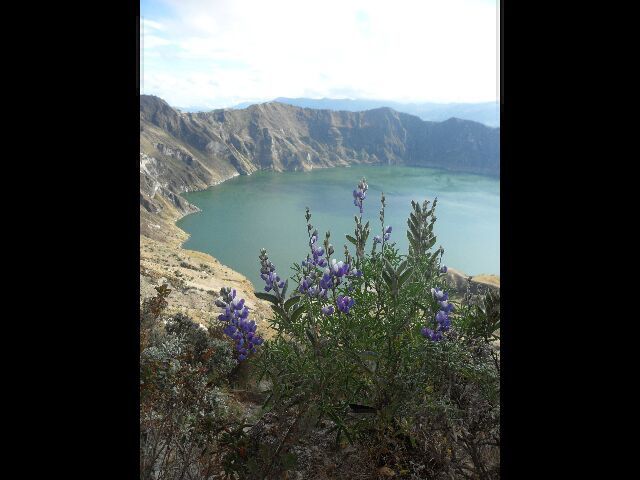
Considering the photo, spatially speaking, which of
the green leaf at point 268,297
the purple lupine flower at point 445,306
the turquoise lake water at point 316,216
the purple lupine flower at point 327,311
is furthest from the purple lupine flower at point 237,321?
the turquoise lake water at point 316,216

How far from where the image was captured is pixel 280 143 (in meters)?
59.4

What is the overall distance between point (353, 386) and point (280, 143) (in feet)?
195

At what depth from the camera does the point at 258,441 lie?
1.65 m

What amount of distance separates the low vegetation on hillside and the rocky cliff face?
38534 mm

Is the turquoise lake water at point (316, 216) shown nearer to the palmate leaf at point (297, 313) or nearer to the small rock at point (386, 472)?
the palmate leaf at point (297, 313)

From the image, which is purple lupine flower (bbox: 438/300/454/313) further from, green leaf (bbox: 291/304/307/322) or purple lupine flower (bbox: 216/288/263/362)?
purple lupine flower (bbox: 216/288/263/362)

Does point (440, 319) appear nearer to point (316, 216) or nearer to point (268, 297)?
point (268, 297)

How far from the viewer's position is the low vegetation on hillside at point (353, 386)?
1546mm

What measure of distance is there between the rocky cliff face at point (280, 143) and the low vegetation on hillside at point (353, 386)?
38.5 metres

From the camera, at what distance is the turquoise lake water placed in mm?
17672

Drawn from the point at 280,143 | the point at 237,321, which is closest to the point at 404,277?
the point at 237,321
